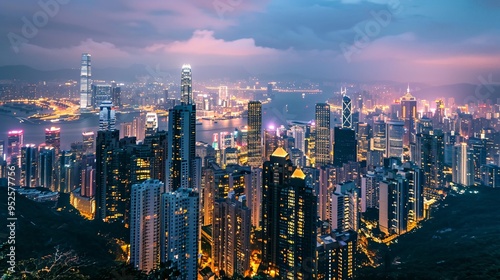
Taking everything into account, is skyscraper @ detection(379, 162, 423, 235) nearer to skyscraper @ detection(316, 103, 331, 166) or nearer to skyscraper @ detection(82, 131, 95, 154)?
skyscraper @ detection(316, 103, 331, 166)

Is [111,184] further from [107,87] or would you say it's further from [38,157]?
[107,87]

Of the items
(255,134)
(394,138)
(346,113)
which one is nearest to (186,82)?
(255,134)

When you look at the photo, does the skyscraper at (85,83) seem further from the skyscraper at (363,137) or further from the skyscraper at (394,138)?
the skyscraper at (394,138)

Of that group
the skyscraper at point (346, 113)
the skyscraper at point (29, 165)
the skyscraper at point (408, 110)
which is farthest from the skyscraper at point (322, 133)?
the skyscraper at point (29, 165)

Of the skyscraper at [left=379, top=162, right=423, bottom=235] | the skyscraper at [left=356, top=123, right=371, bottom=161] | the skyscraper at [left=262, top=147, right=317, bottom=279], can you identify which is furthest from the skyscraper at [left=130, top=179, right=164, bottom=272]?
the skyscraper at [left=356, top=123, right=371, bottom=161]

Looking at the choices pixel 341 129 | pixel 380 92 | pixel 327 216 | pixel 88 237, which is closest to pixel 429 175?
pixel 341 129

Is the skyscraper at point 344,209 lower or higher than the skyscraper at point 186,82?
lower
